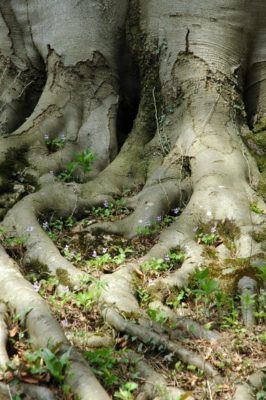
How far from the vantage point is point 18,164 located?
4.98 m

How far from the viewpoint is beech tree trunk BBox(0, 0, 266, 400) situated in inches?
168

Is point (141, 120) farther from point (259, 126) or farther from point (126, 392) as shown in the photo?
point (126, 392)

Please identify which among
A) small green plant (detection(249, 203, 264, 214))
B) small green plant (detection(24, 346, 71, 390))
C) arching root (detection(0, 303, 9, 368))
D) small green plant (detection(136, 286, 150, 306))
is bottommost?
small green plant (detection(136, 286, 150, 306))

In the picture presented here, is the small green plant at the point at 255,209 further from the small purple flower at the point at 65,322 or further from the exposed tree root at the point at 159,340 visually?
the small purple flower at the point at 65,322

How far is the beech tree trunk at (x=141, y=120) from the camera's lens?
4.28 metres

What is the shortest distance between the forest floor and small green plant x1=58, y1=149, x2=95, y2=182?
74 centimetres

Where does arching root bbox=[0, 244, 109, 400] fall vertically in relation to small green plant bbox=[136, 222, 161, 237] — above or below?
above

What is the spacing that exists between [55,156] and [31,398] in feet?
10.1

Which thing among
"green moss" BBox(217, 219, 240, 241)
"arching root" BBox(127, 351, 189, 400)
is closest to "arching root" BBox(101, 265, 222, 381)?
"arching root" BBox(127, 351, 189, 400)

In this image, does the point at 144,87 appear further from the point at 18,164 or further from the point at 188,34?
the point at 18,164

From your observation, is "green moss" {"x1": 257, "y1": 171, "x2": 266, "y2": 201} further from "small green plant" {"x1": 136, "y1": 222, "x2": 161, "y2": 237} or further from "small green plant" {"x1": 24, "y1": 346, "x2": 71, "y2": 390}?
"small green plant" {"x1": 24, "y1": 346, "x2": 71, "y2": 390}

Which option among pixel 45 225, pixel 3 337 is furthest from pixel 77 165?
pixel 3 337

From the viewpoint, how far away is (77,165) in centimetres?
528

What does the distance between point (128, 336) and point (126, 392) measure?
1.70 feet
